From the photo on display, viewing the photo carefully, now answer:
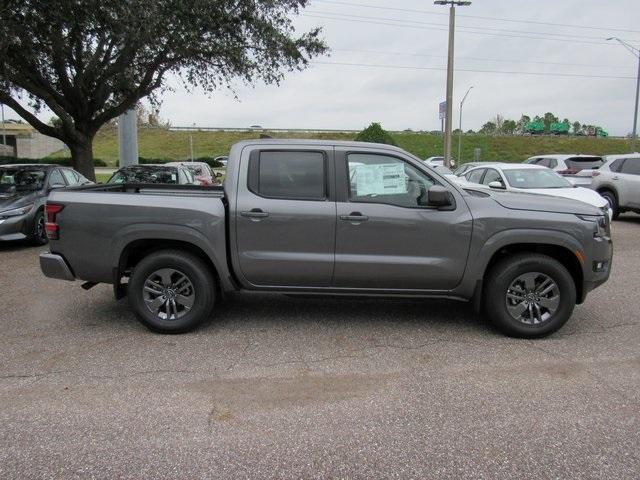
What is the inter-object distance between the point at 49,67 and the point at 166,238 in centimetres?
1413

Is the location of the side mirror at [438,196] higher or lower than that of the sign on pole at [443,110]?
lower

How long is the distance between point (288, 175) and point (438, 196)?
1407 mm

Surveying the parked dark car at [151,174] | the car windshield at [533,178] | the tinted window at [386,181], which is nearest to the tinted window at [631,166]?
the car windshield at [533,178]

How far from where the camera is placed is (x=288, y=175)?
5082 millimetres

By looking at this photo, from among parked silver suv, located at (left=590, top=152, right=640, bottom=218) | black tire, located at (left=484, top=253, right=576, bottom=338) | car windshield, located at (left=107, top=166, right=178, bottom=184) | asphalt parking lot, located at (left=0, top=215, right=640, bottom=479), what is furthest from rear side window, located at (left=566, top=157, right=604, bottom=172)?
black tire, located at (left=484, top=253, right=576, bottom=338)

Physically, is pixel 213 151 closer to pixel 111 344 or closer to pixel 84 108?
pixel 84 108

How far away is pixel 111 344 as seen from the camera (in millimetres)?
4844

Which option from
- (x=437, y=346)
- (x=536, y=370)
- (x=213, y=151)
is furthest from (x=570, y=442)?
(x=213, y=151)

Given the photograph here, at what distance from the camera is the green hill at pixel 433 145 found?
6084cm

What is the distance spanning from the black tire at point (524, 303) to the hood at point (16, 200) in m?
8.19

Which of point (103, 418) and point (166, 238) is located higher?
point (166, 238)

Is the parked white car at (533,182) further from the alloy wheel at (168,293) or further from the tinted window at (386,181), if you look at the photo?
the alloy wheel at (168,293)

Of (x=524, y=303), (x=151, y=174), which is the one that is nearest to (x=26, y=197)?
(x=151, y=174)

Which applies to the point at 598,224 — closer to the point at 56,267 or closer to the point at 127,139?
the point at 56,267
